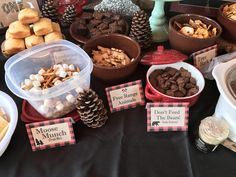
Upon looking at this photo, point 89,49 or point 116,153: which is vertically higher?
point 89,49

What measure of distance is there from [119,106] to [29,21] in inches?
12.0

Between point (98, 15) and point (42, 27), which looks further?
point (98, 15)

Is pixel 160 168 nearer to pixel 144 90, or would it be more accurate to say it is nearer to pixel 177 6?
pixel 144 90

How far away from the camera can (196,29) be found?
693mm

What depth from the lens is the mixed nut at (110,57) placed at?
2.12ft

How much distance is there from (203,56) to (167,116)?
0.21m

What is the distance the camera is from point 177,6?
816 millimetres

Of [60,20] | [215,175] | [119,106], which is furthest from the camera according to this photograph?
[60,20]

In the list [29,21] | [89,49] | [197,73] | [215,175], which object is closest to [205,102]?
[197,73]

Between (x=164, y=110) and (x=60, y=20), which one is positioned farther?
(x=60, y=20)

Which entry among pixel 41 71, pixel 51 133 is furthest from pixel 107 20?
pixel 51 133

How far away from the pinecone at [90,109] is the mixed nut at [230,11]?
0.41 metres

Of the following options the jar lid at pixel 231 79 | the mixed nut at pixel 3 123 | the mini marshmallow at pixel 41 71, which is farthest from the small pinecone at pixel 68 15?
the jar lid at pixel 231 79

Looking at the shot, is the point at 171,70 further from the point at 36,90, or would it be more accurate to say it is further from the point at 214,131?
the point at 36,90
